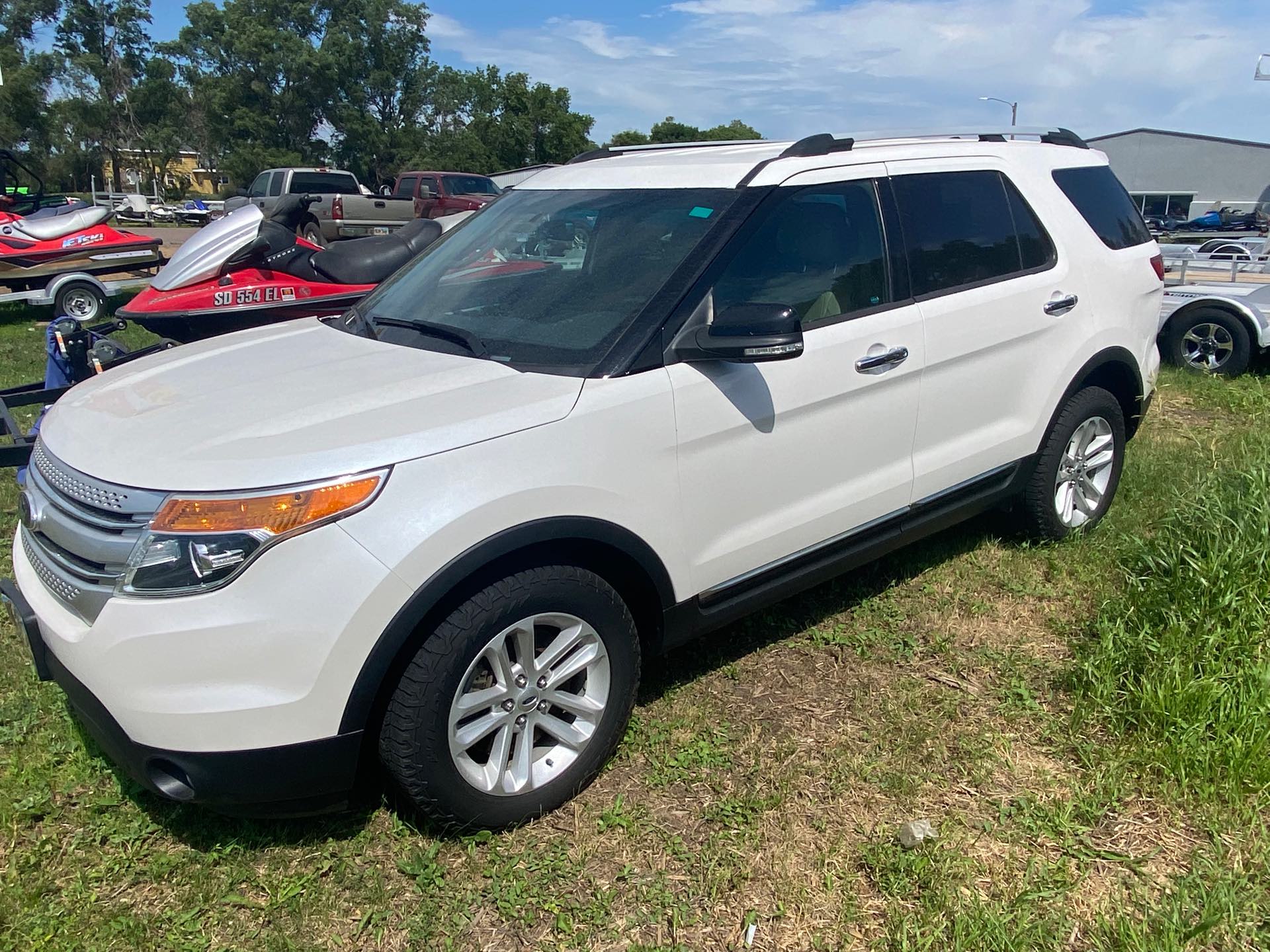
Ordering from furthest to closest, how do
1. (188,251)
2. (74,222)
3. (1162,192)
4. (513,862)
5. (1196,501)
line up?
(1162,192) → (74,222) → (188,251) → (1196,501) → (513,862)

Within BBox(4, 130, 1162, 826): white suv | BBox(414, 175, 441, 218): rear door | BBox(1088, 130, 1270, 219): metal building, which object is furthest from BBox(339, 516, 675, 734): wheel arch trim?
BBox(1088, 130, 1270, 219): metal building

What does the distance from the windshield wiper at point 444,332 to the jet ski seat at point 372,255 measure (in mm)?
3012

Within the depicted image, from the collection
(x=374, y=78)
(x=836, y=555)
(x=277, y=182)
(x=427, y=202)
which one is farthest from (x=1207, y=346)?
(x=374, y=78)

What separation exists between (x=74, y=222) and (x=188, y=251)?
616 cm

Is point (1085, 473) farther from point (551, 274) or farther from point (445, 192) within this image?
point (445, 192)

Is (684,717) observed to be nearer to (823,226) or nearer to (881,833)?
(881,833)

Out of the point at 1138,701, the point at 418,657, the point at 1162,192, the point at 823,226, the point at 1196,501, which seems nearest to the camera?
the point at 418,657

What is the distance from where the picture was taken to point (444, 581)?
2340 millimetres

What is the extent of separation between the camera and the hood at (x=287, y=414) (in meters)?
2.30

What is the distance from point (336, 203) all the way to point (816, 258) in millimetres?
20077

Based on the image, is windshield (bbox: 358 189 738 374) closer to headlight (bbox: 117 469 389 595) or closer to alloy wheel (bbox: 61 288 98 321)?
headlight (bbox: 117 469 389 595)

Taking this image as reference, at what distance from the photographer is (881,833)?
8.96 feet

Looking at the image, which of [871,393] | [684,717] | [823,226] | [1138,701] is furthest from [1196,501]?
[684,717]

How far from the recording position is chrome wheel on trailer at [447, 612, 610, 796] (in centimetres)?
254
